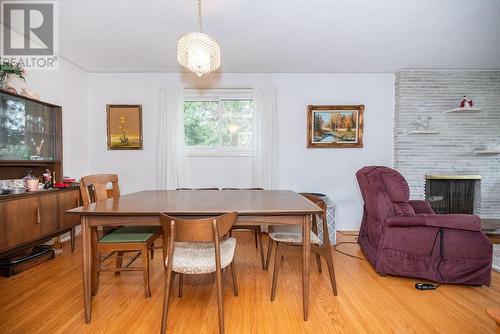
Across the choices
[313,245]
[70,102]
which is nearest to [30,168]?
[70,102]

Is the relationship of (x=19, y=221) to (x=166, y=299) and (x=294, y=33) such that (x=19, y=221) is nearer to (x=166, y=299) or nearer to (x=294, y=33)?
(x=166, y=299)

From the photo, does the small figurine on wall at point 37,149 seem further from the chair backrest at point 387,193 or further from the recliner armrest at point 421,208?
the recliner armrest at point 421,208

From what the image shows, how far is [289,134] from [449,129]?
245cm

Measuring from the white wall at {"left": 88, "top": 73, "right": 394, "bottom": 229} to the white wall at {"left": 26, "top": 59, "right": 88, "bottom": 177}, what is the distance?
0.12m

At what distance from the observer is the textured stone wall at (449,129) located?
11.9 feet

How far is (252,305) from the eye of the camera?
1.80 meters

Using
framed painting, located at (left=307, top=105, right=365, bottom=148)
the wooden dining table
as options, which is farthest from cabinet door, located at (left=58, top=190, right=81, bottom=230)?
framed painting, located at (left=307, top=105, right=365, bottom=148)

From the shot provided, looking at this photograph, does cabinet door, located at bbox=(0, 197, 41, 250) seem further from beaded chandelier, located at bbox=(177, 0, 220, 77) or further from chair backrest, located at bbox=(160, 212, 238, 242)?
beaded chandelier, located at bbox=(177, 0, 220, 77)

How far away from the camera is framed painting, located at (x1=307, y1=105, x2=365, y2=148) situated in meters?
3.75

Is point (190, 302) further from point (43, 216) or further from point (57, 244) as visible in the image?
point (57, 244)

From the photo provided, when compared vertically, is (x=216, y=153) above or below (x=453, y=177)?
above

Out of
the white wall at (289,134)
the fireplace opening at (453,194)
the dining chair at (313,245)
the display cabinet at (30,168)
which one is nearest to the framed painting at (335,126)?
the white wall at (289,134)

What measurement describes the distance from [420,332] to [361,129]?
9.30 feet

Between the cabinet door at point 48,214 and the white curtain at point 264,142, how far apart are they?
2.45 metres
